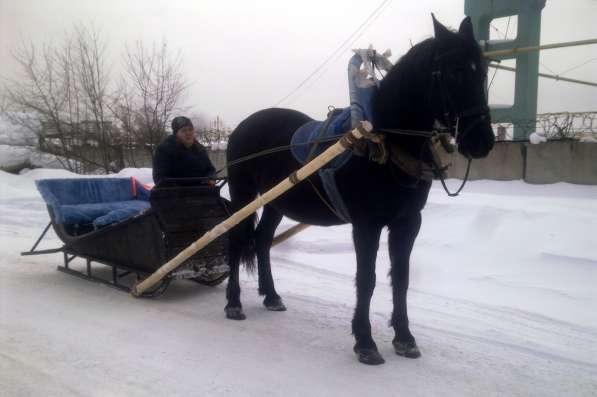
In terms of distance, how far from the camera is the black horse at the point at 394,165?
266cm

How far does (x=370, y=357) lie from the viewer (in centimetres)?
317

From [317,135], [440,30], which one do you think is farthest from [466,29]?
[317,135]

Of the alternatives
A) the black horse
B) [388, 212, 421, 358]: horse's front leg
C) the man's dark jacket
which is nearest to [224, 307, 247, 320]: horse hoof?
the black horse

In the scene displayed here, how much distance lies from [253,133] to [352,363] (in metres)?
2.26

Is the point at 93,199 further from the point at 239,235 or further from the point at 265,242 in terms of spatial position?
the point at 265,242

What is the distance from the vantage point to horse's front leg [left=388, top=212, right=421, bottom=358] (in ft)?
11.0

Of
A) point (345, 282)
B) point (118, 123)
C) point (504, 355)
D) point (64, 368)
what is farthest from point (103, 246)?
point (118, 123)

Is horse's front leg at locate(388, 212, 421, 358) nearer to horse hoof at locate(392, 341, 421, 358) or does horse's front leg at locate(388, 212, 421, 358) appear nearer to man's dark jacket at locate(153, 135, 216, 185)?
horse hoof at locate(392, 341, 421, 358)

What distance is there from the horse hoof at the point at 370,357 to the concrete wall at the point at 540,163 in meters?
5.39

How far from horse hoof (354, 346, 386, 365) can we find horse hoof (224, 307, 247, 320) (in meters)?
1.32

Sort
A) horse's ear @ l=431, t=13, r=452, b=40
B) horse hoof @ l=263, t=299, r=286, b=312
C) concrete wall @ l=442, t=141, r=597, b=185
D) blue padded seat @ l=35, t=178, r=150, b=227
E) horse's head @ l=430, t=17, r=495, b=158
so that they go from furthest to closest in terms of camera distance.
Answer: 1. concrete wall @ l=442, t=141, r=597, b=185
2. blue padded seat @ l=35, t=178, r=150, b=227
3. horse hoof @ l=263, t=299, r=286, b=312
4. horse's ear @ l=431, t=13, r=452, b=40
5. horse's head @ l=430, t=17, r=495, b=158

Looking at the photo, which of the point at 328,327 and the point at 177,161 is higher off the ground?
the point at 177,161

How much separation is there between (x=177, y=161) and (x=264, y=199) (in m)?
1.78

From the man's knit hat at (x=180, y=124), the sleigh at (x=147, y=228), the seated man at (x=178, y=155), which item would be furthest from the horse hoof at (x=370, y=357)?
the man's knit hat at (x=180, y=124)
